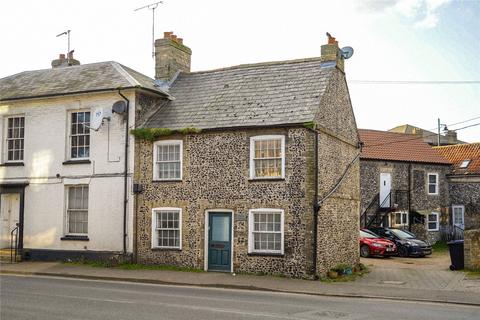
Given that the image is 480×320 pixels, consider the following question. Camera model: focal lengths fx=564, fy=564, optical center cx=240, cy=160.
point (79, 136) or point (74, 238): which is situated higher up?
Answer: point (79, 136)

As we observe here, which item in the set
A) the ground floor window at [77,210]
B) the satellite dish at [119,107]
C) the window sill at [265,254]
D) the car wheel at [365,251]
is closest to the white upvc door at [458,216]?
the car wheel at [365,251]

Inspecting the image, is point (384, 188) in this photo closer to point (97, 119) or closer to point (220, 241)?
point (220, 241)

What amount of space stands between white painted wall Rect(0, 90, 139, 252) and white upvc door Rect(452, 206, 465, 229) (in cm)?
2714

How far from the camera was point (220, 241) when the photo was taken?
21.3 m

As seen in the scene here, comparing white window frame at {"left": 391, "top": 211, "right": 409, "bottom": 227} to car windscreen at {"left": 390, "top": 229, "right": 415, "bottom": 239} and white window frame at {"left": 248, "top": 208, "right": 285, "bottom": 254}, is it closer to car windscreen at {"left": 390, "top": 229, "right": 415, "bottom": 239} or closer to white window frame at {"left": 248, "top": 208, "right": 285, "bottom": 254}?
car windscreen at {"left": 390, "top": 229, "right": 415, "bottom": 239}

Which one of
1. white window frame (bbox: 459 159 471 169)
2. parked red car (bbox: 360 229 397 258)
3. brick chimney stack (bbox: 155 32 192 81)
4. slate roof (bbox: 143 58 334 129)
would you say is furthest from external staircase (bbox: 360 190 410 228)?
brick chimney stack (bbox: 155 32 192 81)

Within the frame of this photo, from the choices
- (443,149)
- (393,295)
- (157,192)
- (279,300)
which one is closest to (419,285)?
(393,295)

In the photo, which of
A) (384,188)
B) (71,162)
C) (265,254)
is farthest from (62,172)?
(384,188)

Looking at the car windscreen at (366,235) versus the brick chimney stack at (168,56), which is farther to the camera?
the car windscreen at (366,235)

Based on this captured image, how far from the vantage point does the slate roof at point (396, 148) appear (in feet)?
126

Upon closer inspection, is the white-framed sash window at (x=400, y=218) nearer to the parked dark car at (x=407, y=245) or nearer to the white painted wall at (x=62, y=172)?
the parked dark car at (x=407, y=245)

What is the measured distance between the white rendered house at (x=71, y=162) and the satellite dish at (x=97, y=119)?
0.04 meters

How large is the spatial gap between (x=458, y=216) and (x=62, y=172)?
2897cm

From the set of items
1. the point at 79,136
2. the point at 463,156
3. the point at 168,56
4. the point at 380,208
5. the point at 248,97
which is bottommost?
the point at 380,208
